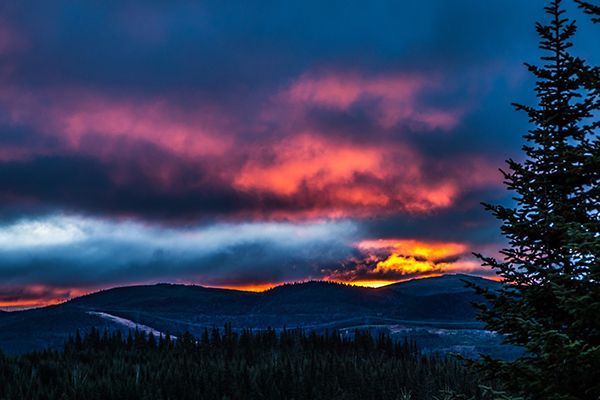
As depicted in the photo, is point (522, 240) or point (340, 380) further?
point (340, 380)

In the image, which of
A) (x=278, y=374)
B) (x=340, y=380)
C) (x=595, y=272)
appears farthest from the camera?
(x=340, y=380)

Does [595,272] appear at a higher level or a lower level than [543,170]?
lower

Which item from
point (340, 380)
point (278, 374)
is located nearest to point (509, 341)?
point (278, 374)

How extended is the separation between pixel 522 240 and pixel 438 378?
132 metres

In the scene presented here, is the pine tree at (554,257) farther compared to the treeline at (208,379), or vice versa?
the treeline at (208,379)

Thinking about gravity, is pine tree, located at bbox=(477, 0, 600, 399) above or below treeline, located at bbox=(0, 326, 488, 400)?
above

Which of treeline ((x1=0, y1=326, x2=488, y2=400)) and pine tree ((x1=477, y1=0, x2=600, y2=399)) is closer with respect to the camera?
pine tree ((x1=477, y1=0, x2=600, y2=399))

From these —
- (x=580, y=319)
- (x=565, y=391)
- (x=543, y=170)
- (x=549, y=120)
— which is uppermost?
(x=549, y=120)

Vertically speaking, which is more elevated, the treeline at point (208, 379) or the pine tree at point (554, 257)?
the pine tree at point (554, 257)

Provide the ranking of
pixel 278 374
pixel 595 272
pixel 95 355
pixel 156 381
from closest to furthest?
pixel 595 272
pixel 156 381
pixel 278 374
pixel 95 355

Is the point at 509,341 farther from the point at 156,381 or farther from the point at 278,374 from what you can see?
the point at 278,374

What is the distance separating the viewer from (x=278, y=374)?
124 metres

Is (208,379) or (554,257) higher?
(554,257)

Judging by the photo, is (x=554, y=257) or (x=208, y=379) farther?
(x=208, y=379)
